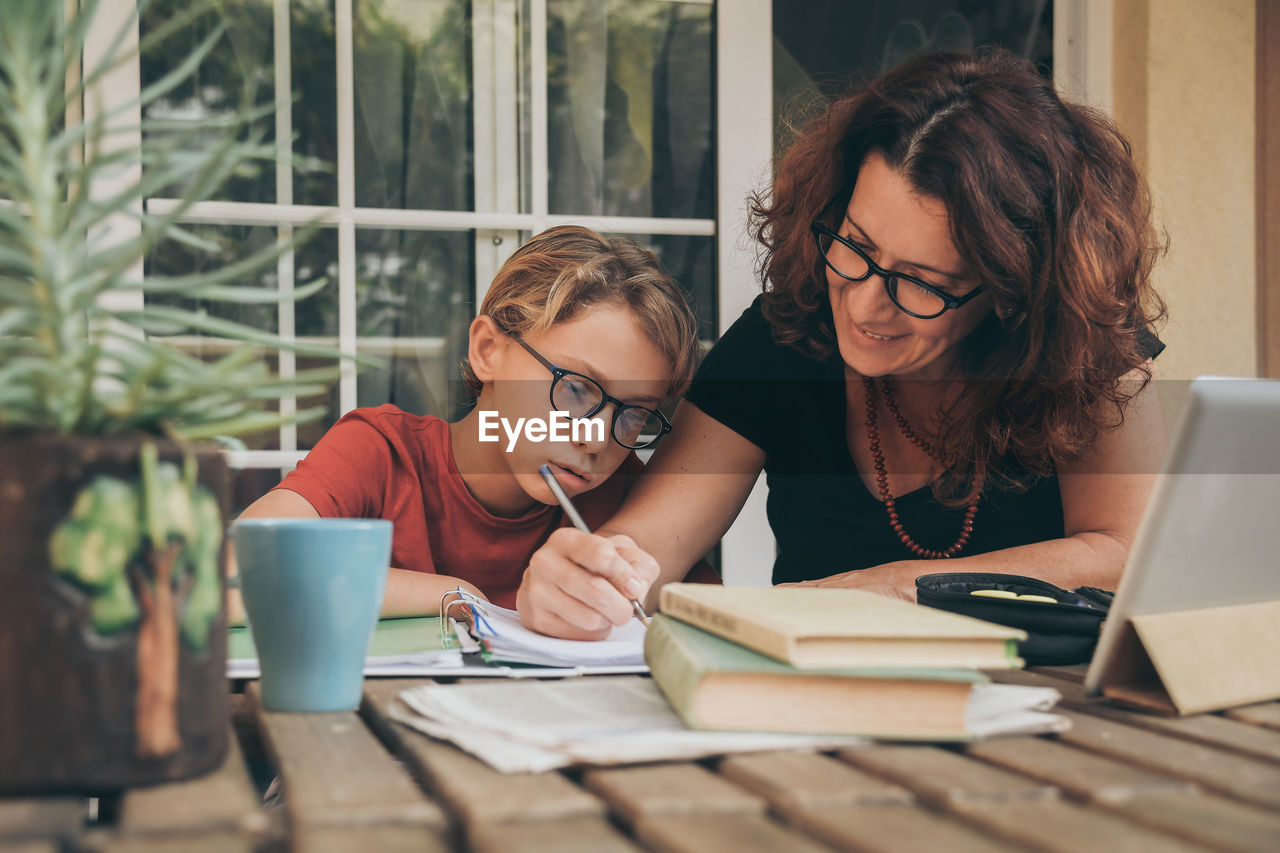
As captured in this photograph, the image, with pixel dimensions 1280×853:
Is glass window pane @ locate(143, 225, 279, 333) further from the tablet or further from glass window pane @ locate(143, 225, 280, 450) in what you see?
the tablet

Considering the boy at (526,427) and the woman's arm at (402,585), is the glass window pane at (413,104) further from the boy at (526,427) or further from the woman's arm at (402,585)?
the woman's arm at (402,585)

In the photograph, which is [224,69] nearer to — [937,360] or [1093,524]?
[937,360]

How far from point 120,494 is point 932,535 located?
1173mm

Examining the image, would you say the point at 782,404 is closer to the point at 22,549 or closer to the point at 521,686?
the point at 521,686

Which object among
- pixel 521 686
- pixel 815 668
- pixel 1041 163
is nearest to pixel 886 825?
pixel 815 668

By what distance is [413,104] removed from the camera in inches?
86.9

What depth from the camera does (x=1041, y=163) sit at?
127 centimetres

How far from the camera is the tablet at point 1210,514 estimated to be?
64cm

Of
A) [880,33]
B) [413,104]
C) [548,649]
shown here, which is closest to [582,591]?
[548,649]

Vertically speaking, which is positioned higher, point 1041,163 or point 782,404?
point 1041,163

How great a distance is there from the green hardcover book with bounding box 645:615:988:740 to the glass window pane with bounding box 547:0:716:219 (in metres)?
1.81

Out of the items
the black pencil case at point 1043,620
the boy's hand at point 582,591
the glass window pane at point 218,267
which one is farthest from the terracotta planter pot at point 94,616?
the glass window pane at point 218,267

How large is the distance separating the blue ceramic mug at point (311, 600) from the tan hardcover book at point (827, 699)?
0.65 ft

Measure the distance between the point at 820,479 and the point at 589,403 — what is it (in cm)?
37
